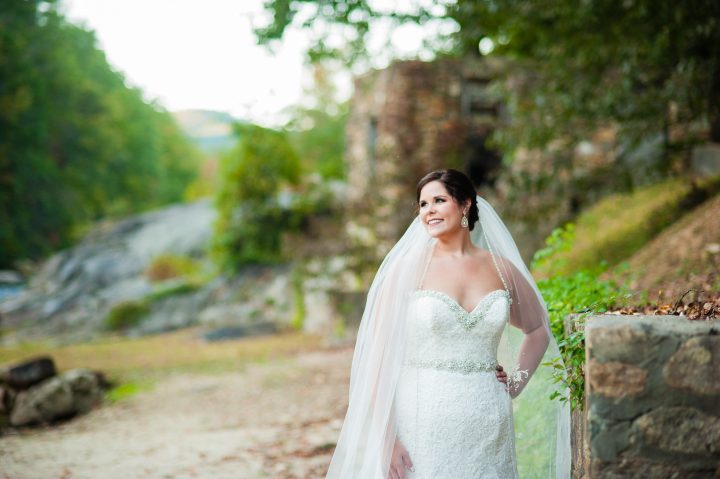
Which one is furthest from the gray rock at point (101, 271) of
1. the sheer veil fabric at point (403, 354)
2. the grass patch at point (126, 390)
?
the sheer veil fabric at point (403, 354)

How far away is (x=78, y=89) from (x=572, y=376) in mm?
32093

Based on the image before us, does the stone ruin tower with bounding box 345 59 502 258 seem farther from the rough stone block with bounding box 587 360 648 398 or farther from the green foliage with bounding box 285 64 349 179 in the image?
the green foliage with bounding box 285 64 349 179

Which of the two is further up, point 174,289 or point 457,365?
point 457,365

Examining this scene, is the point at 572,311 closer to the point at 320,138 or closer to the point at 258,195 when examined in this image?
the point at 258,195

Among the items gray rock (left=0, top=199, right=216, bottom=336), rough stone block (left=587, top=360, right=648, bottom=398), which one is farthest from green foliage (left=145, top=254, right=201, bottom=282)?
rough stone block (left=587, top=360, right=648, bottom=398)

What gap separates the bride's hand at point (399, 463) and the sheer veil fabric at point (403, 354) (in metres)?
0.04

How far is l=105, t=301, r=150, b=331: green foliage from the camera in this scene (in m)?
18.0

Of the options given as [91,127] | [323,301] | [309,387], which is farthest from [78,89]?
[309,387]

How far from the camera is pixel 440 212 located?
290cm

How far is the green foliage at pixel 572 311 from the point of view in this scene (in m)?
2.73

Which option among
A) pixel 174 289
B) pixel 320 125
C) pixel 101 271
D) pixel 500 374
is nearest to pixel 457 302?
pixel 500 374

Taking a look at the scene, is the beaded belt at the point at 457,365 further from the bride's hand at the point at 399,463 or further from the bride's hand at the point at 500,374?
the bride's hand at the point at 399,463

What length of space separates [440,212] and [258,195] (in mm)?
16908

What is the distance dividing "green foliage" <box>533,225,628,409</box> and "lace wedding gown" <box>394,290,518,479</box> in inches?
12.2
